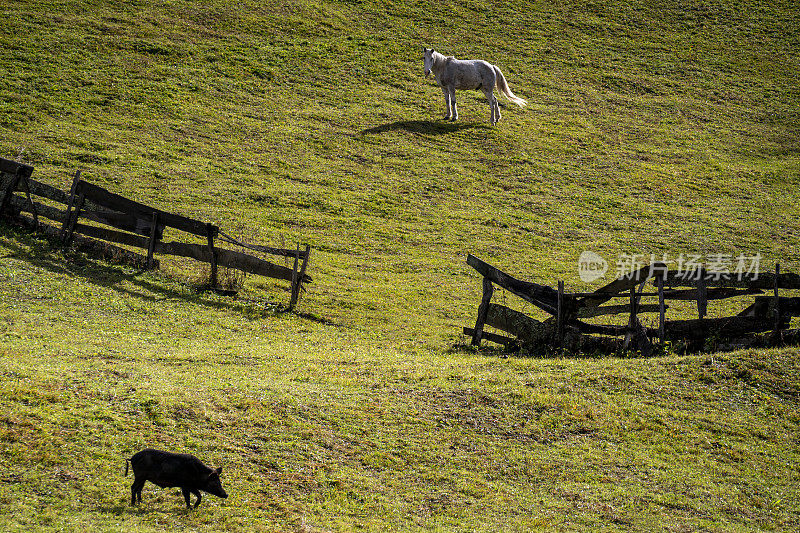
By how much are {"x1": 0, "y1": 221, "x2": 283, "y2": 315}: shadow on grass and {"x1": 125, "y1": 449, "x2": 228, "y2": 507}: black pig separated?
999 centimetres

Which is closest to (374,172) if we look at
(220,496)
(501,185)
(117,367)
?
(501,185)

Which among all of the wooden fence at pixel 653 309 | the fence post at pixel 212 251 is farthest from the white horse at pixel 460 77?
the wooden fence at pixel 653 309

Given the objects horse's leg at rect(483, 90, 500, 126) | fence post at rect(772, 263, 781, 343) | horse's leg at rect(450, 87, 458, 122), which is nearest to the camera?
fence post at rect(772, 263, 781, 343)

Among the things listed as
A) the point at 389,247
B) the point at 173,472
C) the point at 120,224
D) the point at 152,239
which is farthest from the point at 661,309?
the point at 120,224

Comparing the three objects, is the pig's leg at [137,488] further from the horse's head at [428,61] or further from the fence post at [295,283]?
the horse's head at [428,61]

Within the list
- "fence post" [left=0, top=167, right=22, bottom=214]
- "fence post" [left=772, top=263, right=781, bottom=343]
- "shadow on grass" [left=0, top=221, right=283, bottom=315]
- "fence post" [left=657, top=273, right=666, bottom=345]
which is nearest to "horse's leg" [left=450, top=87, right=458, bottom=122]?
"shadow on grass" [left=0, top=221, right=283, bottom=315]

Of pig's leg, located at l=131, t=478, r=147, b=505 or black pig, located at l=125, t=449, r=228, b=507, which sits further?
pig's leg, located at l=131, t=478, r=147, b=505

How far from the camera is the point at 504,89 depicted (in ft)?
126

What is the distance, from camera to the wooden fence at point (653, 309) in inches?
579

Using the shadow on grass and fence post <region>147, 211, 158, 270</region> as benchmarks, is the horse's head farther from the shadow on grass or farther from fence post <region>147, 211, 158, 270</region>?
the shadow on grass

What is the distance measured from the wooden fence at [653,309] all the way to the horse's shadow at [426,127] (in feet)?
66.7

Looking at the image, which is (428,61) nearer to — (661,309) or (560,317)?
(560,317)

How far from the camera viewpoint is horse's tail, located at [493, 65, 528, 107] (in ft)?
124

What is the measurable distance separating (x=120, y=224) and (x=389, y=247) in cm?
873
